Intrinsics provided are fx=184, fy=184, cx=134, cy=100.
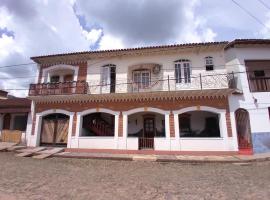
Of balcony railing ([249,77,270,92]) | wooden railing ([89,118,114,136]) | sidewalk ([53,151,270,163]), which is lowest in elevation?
sidewalk ([53,151,270,163])

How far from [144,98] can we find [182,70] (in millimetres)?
3509

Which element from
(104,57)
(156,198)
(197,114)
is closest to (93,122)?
(104,57)

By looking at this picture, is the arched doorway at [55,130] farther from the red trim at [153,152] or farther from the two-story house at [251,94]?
the two-story house at [251,94]

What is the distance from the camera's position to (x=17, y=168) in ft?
28.2

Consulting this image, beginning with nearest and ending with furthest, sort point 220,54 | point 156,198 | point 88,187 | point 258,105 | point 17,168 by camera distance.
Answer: point 156,198 → point 88,187 → point 17,168 → point 258,105 → point 220,54

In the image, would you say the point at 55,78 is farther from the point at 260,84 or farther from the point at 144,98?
the point at 260,84

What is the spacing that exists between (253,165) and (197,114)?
575cm

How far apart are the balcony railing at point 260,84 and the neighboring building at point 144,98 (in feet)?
2.96

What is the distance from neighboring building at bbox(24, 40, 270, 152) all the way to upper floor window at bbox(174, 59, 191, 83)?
0.07m

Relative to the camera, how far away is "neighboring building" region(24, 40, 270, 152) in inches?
479

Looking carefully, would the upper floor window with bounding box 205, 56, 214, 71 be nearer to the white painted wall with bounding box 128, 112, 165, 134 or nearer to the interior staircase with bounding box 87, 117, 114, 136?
the white painted wall with bounding box 128, 112, 165, 134

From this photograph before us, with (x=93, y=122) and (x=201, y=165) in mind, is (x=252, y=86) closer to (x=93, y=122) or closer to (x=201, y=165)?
(x=201, y=165)

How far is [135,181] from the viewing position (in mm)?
6922

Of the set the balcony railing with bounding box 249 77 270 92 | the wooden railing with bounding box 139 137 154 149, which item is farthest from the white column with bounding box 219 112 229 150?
the wooden railing with bounding box 139 137 154 149
